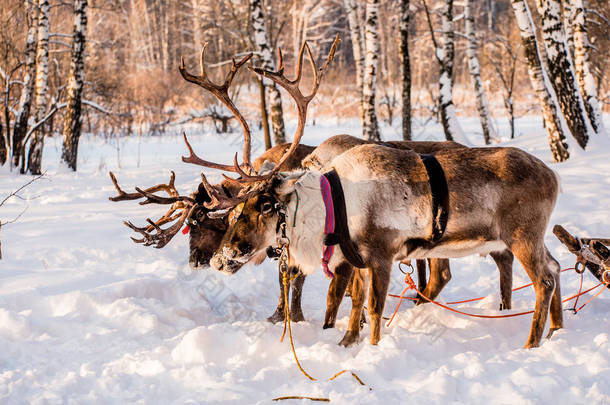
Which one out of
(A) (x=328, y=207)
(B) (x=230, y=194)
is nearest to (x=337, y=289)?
(A) (x=328, y=207)

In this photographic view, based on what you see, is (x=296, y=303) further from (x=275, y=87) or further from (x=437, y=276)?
(x=275, y=87)

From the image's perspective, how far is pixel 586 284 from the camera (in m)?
5.41

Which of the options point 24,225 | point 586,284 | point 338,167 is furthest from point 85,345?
point 586,284

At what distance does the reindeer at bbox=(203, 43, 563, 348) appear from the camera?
144 inches

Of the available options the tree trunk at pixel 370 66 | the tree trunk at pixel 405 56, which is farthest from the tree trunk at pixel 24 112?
the tree trunk at pixel 405 56

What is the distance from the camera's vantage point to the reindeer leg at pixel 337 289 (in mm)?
4008

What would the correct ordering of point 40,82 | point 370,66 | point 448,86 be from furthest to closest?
point 448,86 < point 40,82 < point 370,66

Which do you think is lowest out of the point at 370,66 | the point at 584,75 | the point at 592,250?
the point at 592,250

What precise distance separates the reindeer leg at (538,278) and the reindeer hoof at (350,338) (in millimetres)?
1124

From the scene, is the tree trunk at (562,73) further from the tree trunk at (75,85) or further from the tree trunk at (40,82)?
the tree trunk at (40,82)

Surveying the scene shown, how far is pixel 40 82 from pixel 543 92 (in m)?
9.70

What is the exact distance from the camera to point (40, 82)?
37.2ft

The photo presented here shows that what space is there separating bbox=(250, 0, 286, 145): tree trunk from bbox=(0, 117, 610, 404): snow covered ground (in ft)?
16.9

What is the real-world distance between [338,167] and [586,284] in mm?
3152
